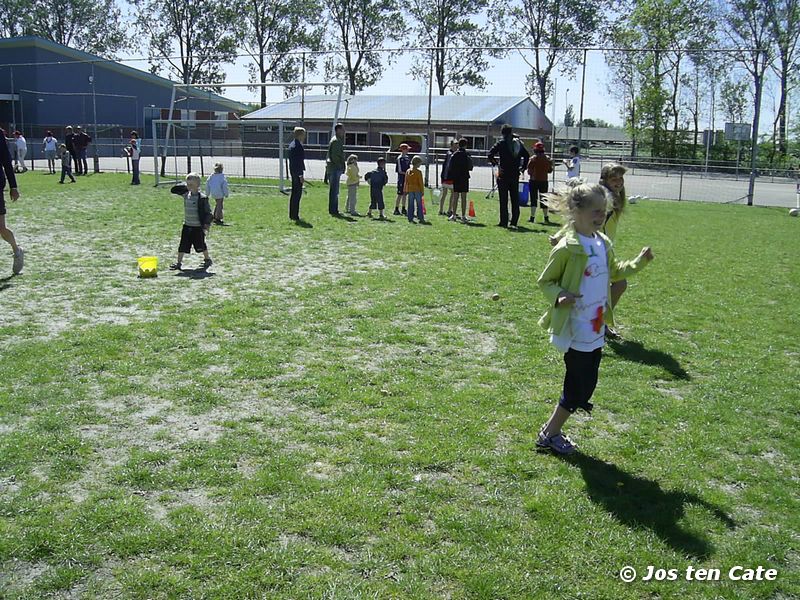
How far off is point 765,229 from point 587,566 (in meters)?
16.1

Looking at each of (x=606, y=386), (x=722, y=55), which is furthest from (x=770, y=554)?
(x=722, y=55)

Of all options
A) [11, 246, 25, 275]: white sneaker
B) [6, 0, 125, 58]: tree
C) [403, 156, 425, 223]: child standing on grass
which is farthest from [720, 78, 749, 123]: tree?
[6, 0, 125, 58]: tree

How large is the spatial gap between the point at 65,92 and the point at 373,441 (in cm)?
4363

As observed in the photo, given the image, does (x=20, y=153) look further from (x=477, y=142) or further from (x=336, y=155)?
(x=477, y=142)

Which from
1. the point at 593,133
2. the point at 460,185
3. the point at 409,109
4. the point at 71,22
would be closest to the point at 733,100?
the point at 593,133

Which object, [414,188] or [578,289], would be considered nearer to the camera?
[578,289]

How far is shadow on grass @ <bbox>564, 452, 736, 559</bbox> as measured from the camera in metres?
3.67

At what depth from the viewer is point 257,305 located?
26.9ft

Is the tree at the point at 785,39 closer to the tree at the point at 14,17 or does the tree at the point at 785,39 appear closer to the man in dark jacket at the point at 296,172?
the man in dark jacket at the point at 296,172

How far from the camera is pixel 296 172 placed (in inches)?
596

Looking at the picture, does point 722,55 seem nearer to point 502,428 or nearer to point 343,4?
point 502,428

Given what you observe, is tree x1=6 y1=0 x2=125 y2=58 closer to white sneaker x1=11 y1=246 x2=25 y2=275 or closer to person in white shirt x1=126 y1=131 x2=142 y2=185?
person in white shirt x1=126 y1=131 x2=142 y2=185

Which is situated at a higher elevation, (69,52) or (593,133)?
(69,52)

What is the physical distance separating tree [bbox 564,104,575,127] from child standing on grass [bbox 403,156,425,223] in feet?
33.5
